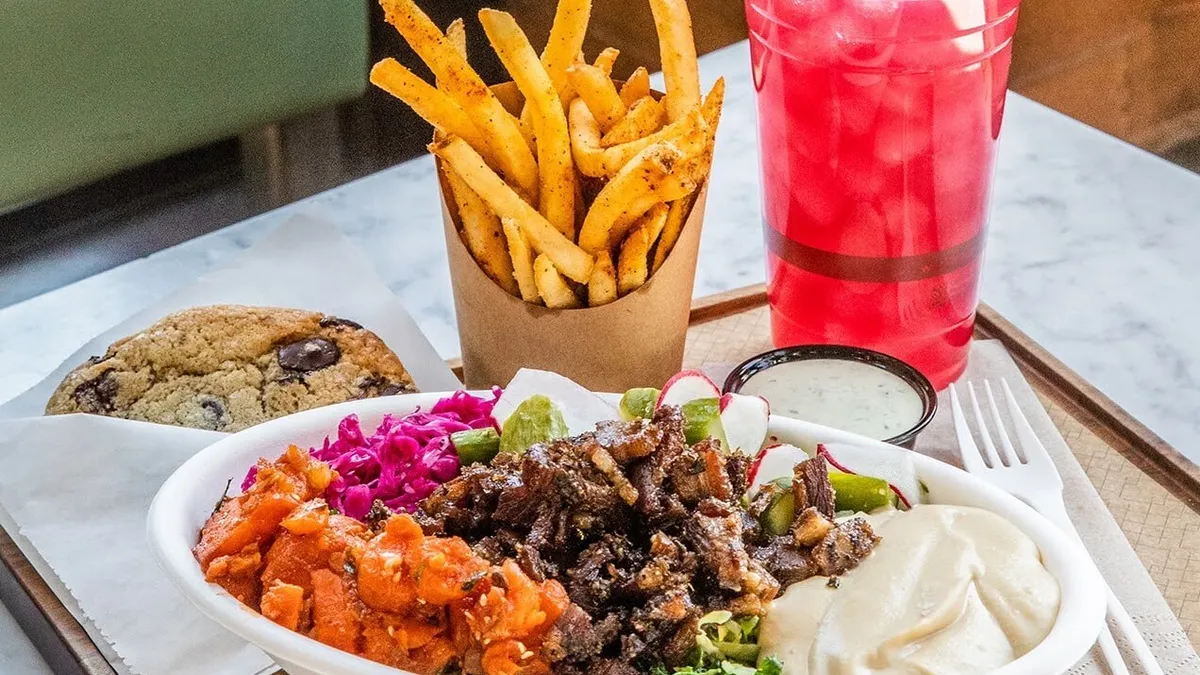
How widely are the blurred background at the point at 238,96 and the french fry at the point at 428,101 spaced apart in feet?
6.33

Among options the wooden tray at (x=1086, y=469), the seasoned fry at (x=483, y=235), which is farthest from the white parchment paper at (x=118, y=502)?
the seasoned fry at (x=483, y=235)

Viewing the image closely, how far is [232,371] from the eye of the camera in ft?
7.74

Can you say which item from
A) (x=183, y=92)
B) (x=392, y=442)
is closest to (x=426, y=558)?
(x=392, y=442)

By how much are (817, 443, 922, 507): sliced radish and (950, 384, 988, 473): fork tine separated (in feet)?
1.00

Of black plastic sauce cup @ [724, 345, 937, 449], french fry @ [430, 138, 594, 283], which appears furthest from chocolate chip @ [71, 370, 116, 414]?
black plastic sauce cup @ [724, 345, 937, 449]

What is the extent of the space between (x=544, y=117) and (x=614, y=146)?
128 millimetres

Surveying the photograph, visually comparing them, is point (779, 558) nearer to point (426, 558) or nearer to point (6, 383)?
point (426, 558)

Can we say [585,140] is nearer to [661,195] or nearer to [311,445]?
[661,195]

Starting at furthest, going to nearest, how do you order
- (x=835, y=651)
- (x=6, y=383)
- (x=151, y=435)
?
(x=6, y=383) → (x=151, y=435) → (x=835, y=651)

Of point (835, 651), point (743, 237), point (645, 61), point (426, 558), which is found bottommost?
point (645, 61)

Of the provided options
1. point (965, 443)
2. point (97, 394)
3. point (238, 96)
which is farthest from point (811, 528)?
point (238, 96)

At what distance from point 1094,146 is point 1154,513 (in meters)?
1.31

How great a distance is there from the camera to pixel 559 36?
2238 mm

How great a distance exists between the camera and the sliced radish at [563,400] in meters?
1.96
